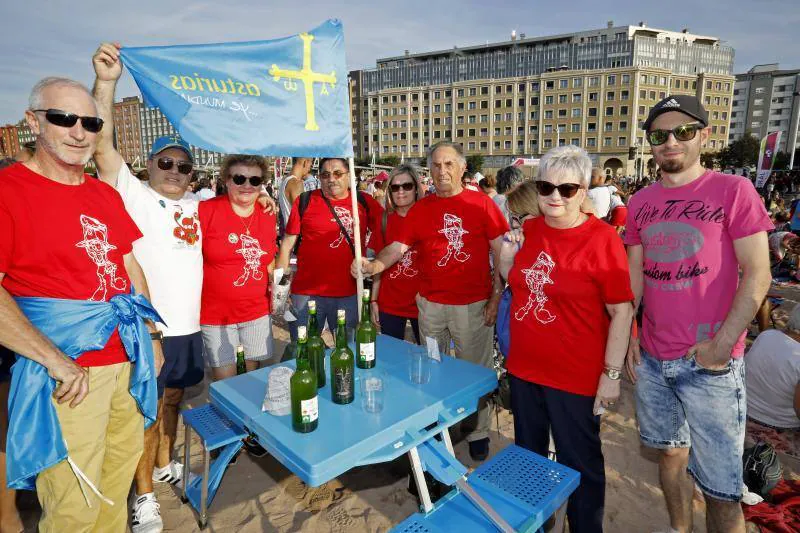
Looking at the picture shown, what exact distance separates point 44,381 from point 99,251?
643 mm

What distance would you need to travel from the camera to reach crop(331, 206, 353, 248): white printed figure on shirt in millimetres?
4121

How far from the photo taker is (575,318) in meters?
2.45

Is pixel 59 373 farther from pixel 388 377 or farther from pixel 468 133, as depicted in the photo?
pixel 468 133

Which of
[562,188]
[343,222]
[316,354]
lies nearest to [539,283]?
[562,188]

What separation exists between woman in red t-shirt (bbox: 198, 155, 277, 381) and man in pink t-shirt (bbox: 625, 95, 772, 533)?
279 centimetres

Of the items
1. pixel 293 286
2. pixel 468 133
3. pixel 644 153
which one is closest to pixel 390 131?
pixel 468 133

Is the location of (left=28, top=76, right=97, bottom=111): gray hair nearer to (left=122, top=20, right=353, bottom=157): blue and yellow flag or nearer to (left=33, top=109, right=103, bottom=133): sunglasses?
(left=33, top=109, right=103, bottom=133): sunglasses

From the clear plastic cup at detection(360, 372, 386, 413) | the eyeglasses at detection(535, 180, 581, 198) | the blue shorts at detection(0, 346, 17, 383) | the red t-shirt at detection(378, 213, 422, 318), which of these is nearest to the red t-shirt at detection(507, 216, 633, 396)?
the eyeglasses at detection(535, 180, 581, 198)

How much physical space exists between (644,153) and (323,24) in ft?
275

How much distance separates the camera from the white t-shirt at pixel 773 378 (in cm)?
354

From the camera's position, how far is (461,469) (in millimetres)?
2207

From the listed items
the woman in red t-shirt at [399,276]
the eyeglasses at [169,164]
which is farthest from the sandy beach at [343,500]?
the eyeglasses at [169,164]

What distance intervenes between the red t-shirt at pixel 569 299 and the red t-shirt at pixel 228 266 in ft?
6.97

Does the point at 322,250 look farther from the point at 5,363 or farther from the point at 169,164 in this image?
the point at 5,363
